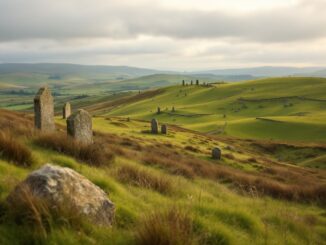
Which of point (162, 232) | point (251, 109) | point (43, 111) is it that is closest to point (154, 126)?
point (43, 111)

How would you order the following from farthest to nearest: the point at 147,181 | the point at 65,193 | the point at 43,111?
the point at 43,111
the point at 147,181
the point at 65,193

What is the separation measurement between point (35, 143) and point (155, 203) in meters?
6.29

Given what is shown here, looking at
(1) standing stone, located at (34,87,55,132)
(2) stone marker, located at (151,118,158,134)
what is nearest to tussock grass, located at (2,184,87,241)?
(1) standing stone, located at (34,87,55,132)

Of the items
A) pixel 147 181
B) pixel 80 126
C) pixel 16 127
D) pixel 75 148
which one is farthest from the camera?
pixel 80 126

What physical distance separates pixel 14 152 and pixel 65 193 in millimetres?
4071

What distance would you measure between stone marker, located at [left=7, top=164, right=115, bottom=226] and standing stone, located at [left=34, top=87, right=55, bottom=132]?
1551cm

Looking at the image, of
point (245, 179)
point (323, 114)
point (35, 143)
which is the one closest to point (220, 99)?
point (323, 114)

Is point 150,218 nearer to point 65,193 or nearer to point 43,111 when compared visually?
point 65,193

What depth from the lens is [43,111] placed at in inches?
891

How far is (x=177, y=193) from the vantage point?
1148cm

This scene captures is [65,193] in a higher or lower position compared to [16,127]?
higher

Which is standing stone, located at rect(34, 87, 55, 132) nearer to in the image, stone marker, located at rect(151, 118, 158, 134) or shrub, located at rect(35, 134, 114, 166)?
shrub, located at rect(35, 134, 114, 166)

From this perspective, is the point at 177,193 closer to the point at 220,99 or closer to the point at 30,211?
the point at 30,211

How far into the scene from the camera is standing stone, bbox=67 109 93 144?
1800 centimetres
